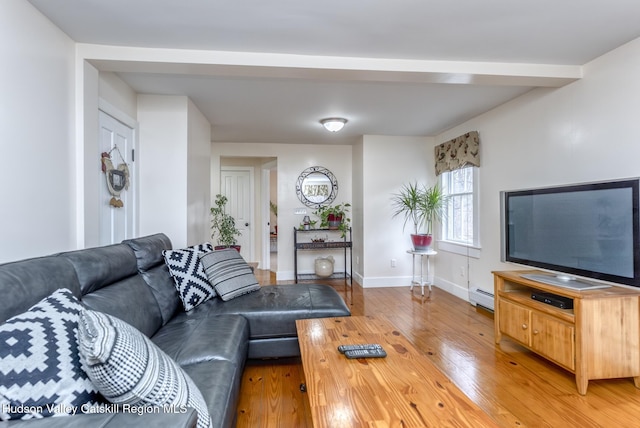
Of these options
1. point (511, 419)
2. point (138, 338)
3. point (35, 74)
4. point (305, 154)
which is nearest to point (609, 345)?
point (511, 419)

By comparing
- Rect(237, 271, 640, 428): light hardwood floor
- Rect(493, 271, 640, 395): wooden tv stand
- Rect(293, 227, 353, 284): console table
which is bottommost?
Rect(237, 271, 640, 428): light hardwood floor

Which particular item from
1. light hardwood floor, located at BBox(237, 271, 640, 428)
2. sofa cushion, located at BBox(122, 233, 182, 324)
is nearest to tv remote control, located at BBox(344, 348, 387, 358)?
light hardwood floor, located at BBox(237, 271, 640, 428)

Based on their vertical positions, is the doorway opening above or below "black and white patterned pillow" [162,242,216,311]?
above

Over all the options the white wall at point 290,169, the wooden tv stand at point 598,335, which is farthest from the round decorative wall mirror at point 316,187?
the wooden tv stand at point 598,335

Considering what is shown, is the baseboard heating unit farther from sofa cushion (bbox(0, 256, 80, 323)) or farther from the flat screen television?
sofa cushion (bbox(0, 256, 80, 323))

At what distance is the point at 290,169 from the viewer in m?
5.31

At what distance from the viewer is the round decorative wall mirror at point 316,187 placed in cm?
535

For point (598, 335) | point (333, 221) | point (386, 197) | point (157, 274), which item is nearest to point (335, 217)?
point (333, 221)

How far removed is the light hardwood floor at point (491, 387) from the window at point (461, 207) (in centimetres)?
129

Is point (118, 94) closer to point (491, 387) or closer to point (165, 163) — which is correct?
point (165, 163)

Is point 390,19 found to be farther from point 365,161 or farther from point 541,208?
point 365,161

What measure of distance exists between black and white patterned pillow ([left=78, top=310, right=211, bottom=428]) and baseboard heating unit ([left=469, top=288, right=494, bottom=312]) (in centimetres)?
325

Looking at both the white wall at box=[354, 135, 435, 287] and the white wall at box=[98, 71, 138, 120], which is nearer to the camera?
the white wall at box=[98, 71, 138, 120]

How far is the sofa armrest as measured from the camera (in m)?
0.83
